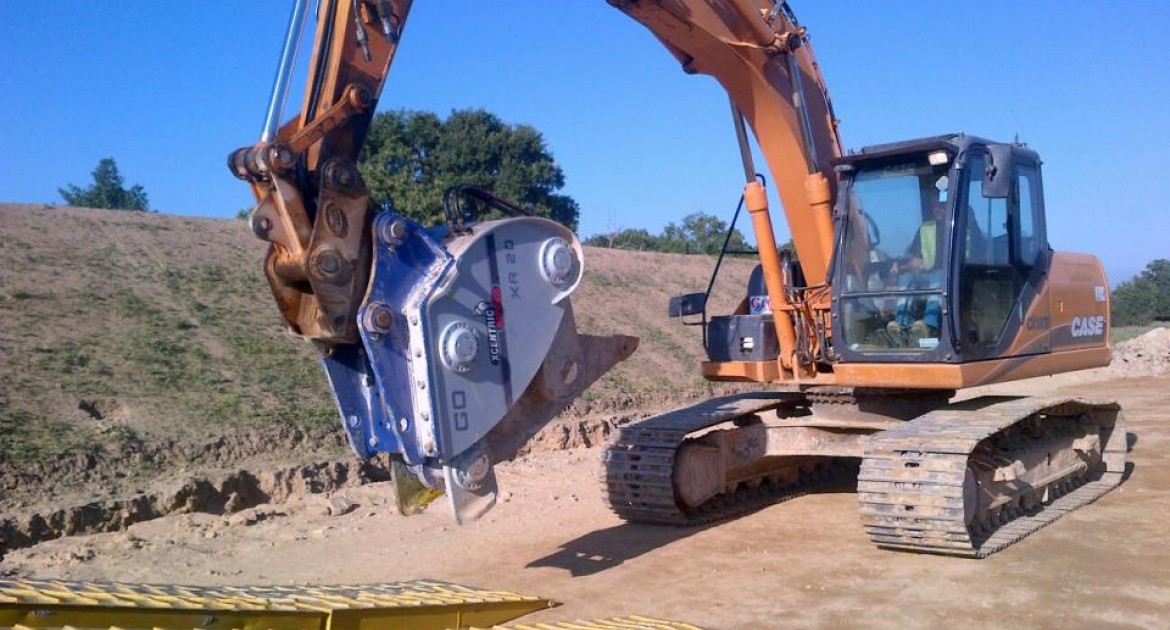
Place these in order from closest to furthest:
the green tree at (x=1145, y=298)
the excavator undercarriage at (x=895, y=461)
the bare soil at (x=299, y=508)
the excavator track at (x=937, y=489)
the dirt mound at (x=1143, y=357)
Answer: the bare soil at (x=299, y=508) < the excavator track at (x=937, y=489) < the excavator undercarriage at (x=895, y=461) < the dirt mound at (x=1143, y=357) < the green tree at (x=1145, y=298)

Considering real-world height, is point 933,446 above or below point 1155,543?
above

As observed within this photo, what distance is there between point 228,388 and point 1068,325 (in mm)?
8049

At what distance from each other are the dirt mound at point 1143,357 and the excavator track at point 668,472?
15654 mm

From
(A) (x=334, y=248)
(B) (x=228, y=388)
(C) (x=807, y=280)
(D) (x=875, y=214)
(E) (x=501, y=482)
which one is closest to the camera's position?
(A) (x=334, y=248)

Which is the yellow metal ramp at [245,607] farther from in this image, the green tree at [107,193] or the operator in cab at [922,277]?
the green tree at [107,193]

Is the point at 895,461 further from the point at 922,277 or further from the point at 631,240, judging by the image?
the point at 631,240

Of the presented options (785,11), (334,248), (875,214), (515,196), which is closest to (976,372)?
(875,214)

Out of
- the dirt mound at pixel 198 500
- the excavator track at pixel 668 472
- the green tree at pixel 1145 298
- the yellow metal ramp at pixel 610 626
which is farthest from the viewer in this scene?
the green tree at pixel 1145 298

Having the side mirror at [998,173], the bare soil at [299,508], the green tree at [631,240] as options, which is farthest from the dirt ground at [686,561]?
the green tree at [631,240]

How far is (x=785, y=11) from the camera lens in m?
7.55

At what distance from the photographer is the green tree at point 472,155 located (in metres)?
32.6

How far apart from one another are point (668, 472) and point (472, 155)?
90.4ft

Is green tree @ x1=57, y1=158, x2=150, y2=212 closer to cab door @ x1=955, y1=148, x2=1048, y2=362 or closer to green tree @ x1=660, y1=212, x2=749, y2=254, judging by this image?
green tree @ x1=660, y1=212, x2=749, y2=254

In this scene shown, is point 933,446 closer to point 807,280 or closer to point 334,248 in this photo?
point 807,280
